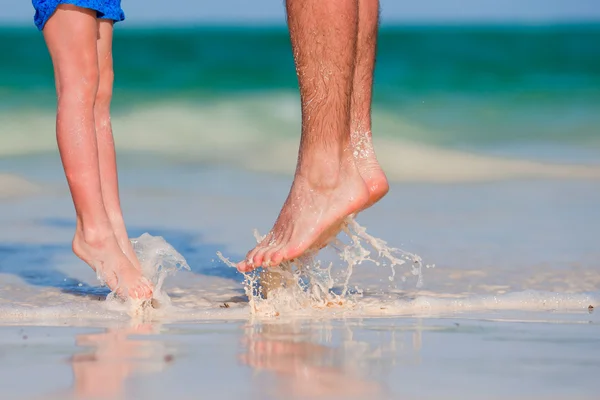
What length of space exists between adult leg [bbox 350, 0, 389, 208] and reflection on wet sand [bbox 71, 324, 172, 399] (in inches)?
30.1

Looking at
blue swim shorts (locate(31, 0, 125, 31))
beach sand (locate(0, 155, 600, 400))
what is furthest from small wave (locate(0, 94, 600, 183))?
blue swim shorts (locate(31, 0, 125, 31))

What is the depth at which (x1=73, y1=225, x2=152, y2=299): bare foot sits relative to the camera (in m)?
2.47

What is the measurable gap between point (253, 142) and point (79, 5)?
4753 mm

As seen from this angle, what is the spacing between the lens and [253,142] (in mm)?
7312

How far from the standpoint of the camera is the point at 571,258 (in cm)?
313

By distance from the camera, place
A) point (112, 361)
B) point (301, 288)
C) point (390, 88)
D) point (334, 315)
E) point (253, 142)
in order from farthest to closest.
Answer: point (390, 88)
point (253, 142)
point (301, 288)
point (334, 315)
point (112, 361)

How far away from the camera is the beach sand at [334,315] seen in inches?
65.6

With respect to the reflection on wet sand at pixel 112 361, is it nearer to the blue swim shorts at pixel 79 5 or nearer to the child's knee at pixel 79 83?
the child's knee at pixel 79 83

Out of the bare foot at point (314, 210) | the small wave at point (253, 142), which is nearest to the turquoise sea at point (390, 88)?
the small wave at point (253, 142)

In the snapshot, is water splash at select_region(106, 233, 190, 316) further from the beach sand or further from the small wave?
the small wave

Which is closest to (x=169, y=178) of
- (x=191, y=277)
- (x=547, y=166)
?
(x=547, y=166)

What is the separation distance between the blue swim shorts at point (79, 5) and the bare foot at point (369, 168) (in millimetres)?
663

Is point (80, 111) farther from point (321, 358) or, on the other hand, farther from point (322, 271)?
point (321, 358)

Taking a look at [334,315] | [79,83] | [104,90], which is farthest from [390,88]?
[334,315]
